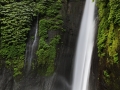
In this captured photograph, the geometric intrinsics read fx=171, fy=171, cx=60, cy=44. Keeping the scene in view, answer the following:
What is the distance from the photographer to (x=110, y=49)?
5.85m

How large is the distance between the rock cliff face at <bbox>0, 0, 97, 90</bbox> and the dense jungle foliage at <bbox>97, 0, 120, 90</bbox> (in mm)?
3165

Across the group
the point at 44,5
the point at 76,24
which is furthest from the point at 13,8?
the point at 76,24

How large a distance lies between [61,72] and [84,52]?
1.77 metres

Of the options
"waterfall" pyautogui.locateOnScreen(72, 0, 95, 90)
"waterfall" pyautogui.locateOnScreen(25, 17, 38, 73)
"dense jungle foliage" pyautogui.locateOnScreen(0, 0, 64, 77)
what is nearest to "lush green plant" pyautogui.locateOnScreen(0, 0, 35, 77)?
"dense jungle foliage" pyautogui.locateOnScreen(0, 0, 64, 77)

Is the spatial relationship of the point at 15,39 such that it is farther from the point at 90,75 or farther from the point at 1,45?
the point at 90,75

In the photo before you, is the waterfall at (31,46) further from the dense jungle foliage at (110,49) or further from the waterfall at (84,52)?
the dense jungle foliage at (110,49)

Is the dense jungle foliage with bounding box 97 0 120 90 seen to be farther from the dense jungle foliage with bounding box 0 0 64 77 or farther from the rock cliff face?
the dense jungle foliage with bounding box 0 0 64 77

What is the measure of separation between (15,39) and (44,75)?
2.83 m

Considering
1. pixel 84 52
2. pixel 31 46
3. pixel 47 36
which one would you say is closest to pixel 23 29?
pixel 31 46

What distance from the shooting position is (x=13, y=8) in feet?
35.8

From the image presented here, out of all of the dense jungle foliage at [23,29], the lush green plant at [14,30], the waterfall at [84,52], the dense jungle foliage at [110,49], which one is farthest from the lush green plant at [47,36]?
the dense jungle foliage at [110,49]

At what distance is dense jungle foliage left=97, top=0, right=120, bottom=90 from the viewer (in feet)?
17.8

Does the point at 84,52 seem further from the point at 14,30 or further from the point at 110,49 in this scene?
the point at 14,30

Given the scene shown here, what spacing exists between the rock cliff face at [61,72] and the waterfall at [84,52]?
0.41 metres
